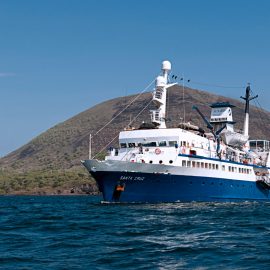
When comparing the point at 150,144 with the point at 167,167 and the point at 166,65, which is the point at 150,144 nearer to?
the point at 167,167

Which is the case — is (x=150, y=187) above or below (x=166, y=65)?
below

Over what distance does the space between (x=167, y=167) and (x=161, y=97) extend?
10650 mm

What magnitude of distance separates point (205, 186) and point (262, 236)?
91.7ft

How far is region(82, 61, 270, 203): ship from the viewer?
4897cm

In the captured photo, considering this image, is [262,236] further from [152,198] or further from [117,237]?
[152,198]

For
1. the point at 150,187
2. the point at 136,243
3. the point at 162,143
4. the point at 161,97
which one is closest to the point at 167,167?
the point at 150,187

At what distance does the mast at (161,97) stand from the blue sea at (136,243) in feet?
71.1

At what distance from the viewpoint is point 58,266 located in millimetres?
18609

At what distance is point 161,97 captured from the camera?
57562mm

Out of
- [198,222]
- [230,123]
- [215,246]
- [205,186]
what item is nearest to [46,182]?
[230,123]

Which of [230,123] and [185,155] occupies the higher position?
[230,123]

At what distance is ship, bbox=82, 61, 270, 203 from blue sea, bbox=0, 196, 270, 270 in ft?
42.2

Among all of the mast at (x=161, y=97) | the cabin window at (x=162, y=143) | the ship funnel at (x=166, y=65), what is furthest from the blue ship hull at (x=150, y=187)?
the ship funnel at (x=166, y=65)

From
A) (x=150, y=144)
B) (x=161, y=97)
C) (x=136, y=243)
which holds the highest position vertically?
(x=161, y=97)
